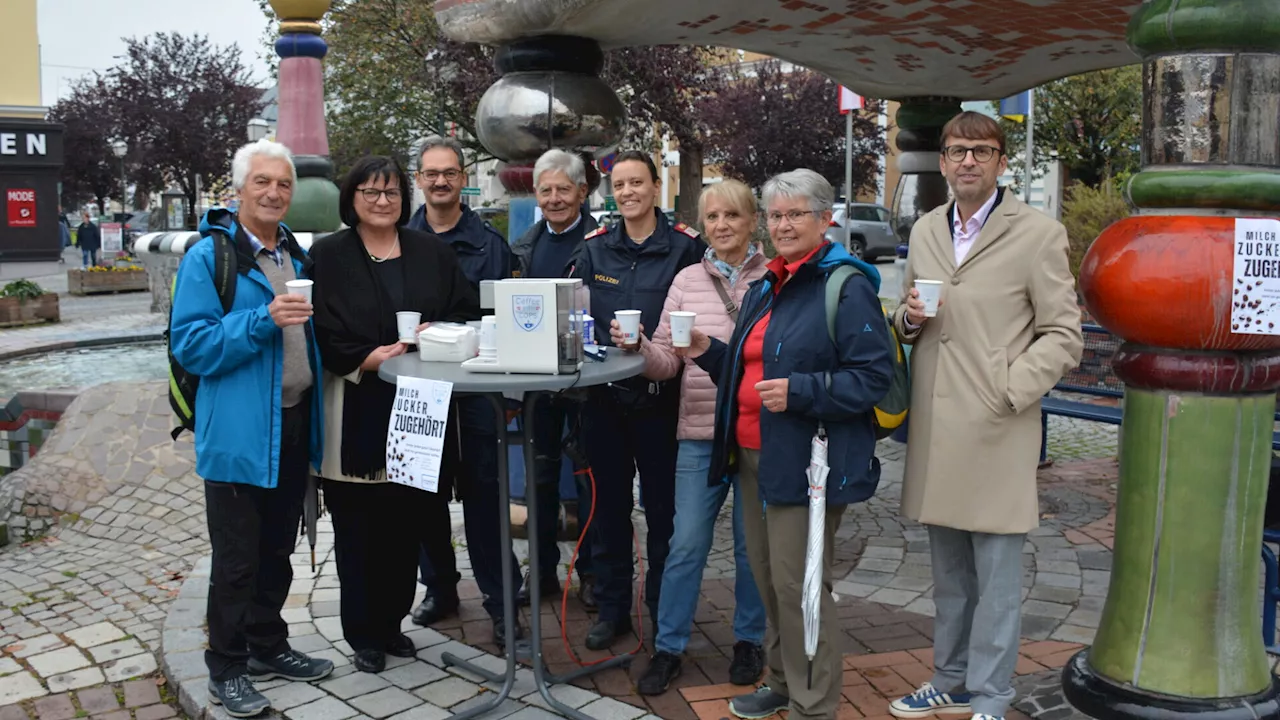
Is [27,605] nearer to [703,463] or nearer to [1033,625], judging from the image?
[703,463]

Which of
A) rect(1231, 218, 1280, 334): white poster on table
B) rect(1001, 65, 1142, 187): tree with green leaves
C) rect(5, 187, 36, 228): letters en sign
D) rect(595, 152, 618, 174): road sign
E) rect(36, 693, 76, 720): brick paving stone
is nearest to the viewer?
rect(1231, 218, 1280, 334): white poster on table

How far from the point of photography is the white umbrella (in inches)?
130

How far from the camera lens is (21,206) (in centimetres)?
2416

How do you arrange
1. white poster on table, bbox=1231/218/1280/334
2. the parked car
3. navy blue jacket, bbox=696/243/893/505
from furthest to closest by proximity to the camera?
the parked car < navy blue jacket, bbox=696/243/893/505 < white poster on table, bbox=1231/218/1280/334

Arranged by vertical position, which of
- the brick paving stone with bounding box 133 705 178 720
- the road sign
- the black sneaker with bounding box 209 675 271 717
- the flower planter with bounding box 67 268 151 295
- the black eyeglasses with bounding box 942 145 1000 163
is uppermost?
the road sign

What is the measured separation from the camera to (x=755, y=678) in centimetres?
398

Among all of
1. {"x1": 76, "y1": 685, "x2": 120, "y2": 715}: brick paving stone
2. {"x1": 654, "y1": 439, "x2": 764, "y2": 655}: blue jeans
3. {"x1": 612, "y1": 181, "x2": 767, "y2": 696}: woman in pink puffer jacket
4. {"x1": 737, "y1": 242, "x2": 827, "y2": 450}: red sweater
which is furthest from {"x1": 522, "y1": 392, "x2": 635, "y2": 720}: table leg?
{"x1": 76, "y1": 685, "x2": 120, "y2": 715}: brick paving stone

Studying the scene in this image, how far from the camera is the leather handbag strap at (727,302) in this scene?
12.6 ft

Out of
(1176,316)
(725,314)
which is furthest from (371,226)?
(1176,316)

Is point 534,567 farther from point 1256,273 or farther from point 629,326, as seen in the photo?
point 1256,273

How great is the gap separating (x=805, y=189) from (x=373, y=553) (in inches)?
81.4

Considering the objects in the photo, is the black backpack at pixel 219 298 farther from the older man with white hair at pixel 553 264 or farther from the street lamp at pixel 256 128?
the street lamp at pixel 256 128

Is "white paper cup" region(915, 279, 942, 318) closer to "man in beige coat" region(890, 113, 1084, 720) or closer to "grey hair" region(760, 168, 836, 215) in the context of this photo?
"man in beige coat" region(890, 113, 1084, 720)

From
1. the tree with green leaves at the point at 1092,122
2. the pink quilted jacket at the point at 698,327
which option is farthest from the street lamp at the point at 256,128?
the pink quilted jacket at the point at 698,327
